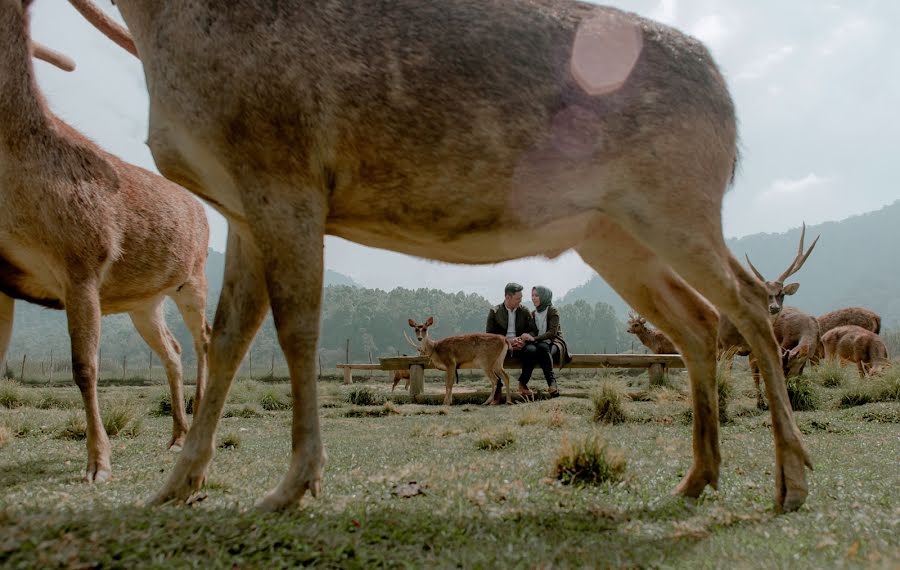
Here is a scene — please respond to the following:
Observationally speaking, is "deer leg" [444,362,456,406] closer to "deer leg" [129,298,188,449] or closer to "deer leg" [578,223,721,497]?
"deer leg" [129,298,188,449]

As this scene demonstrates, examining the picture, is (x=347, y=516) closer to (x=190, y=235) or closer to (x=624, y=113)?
(x=624, y=113)

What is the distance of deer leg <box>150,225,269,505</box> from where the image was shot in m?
2.67

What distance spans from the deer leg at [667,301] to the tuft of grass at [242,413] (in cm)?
777

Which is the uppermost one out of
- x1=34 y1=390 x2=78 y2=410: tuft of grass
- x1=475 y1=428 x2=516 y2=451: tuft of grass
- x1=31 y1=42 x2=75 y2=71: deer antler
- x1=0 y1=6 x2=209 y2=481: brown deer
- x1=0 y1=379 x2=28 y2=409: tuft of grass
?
x1=31 y1=42 x2=75 y2=71: deer antler

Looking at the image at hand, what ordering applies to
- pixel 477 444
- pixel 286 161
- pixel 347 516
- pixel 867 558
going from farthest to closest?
pixel 477 444 < pixel 286 161 < pixel 347 516 < pixel 867 558

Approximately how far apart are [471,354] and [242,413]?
519 centimetres

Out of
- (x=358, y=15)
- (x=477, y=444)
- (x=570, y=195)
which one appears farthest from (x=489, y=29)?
(x=477, y=444)

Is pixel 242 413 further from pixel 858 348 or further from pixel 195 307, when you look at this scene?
pixel 858 348

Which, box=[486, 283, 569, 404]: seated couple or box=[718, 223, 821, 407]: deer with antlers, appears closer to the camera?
box=[718, 223, 821, 407]: deer with antlers

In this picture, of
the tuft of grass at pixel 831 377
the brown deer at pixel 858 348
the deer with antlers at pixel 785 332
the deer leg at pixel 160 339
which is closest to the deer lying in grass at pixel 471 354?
the deer with antlers at pixel 785 332

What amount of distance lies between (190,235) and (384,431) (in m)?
3.16

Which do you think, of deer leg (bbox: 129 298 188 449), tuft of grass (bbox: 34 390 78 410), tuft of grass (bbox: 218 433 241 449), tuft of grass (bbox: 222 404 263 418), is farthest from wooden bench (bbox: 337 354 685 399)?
tuft of grass (bbox: 218 433 241 449)

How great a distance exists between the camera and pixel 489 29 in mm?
2918

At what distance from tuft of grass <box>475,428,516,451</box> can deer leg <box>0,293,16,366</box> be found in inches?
146
